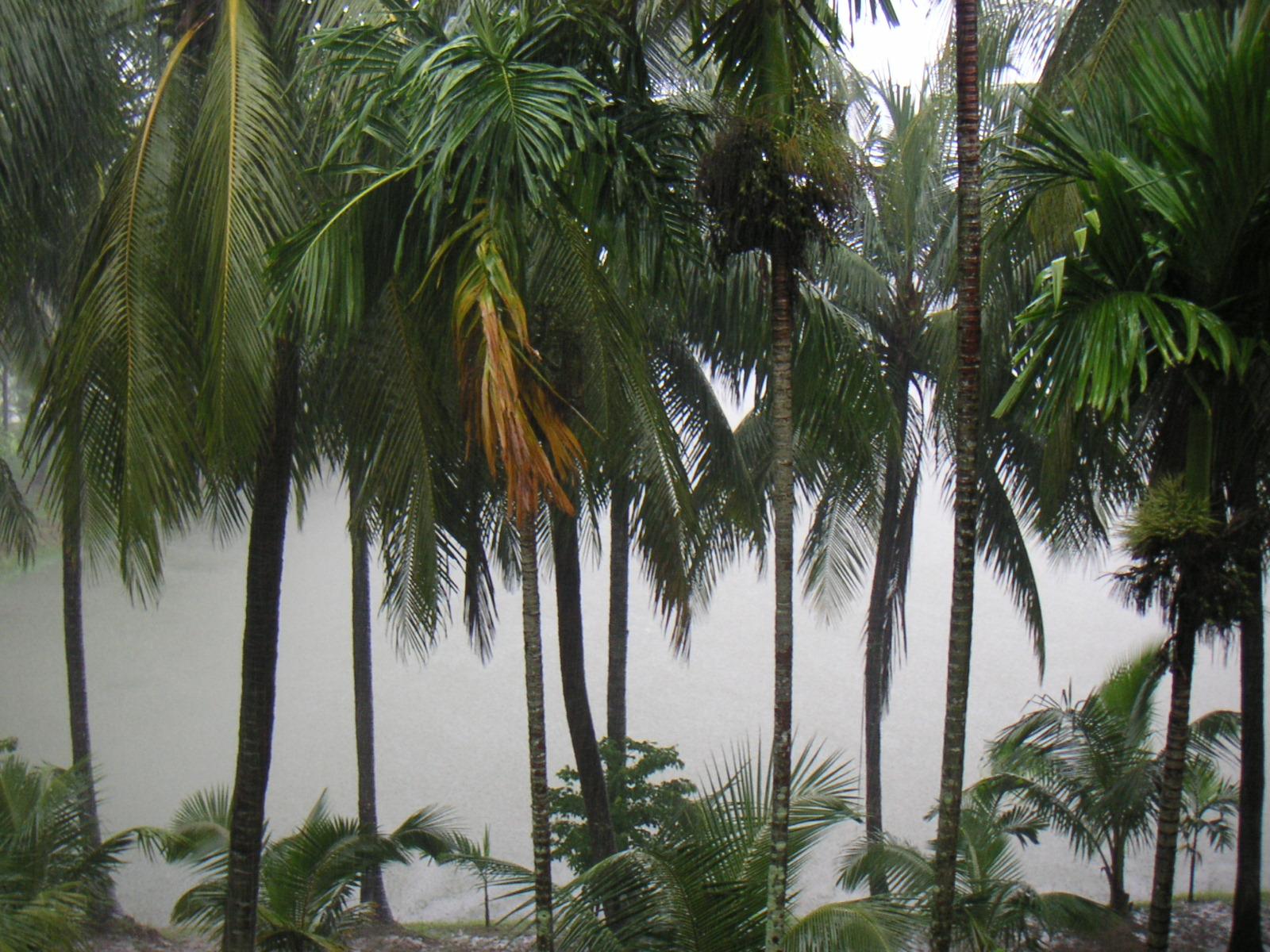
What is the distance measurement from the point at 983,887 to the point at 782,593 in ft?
11.1

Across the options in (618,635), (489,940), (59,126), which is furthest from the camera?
(618,635)

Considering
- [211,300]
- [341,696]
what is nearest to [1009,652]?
[341,696]

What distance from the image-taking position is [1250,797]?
7809 millimetres

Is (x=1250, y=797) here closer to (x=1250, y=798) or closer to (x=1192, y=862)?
(x=1250, y=798)

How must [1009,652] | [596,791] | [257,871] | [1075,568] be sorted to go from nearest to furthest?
[257,871] → [596,791] → [1009,652] → [1075,568]

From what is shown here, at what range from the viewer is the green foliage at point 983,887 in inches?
245

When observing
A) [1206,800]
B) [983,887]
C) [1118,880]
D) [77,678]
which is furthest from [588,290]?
[77,678]

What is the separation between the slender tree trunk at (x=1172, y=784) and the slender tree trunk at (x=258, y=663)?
4537 millimetres

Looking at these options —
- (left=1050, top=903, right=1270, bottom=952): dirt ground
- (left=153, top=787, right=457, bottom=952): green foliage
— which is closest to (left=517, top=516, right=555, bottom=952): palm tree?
(left=153, top=787, right=457, bottom=952): green foliage

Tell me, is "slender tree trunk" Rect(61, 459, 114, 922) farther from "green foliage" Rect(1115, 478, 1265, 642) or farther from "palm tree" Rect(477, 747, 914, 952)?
"green foliage" Rect(1115, 478, 1265, 642)

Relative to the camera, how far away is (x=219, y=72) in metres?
5.61

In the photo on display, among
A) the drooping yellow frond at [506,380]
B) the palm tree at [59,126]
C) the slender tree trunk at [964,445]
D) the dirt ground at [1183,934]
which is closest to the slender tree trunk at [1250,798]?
the dirt ground at [1183,934]

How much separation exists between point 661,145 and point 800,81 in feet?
2.52

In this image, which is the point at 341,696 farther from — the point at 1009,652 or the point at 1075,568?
the point at 1075,568
